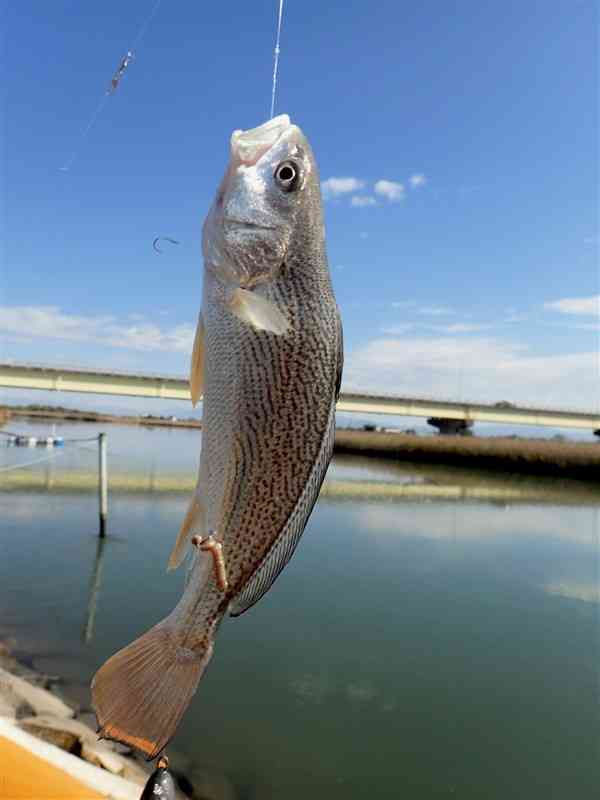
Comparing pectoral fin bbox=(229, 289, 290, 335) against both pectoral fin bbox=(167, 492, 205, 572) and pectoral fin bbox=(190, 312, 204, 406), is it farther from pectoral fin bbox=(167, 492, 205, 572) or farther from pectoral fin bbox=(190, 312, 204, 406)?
pectoral fin bbox=(167, 492, 205, 572)

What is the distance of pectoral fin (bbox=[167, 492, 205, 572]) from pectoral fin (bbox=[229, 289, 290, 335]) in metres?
0.55

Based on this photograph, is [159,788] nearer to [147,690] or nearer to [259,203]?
[147,690]

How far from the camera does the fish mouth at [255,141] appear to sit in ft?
6.36

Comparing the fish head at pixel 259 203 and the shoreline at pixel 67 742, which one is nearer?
the fish head at pixel 259 203

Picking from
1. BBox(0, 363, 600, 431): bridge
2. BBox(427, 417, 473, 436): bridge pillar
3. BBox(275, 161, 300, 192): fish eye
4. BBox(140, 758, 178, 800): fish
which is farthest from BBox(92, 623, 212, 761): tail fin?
BBox(427, 417, 473, 436): bridge pillar

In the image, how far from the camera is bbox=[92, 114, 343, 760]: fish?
5.43 feet

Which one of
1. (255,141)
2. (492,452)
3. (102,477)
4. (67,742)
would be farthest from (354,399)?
(255,141)

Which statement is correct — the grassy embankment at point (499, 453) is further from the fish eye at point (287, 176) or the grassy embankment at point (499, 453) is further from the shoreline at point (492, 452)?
the fish eye at point (287, 176)

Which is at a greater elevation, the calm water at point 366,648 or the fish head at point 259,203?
the fish head at point 259,203

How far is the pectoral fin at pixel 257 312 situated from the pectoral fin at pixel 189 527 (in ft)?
1.81

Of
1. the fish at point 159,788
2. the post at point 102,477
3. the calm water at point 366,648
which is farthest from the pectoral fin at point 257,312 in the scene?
the post at point 102,477

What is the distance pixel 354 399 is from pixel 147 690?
3750cm

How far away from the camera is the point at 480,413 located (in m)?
43.8

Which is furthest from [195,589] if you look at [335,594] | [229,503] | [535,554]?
[535,554]
